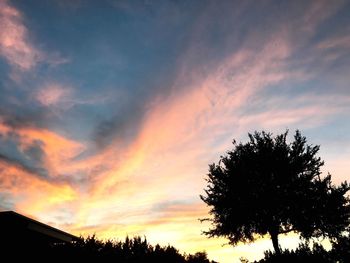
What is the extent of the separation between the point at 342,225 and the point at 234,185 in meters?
9.90

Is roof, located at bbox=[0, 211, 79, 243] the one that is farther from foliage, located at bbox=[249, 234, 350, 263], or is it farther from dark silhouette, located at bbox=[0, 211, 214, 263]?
foliage, located at bbox=[249, 234, 350, 263]

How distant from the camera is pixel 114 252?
11609 mm

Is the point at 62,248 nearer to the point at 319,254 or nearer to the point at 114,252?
the point at 114,252

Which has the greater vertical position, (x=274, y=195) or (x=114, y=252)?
(x=274, y=195)

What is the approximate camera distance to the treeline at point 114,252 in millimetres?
10680

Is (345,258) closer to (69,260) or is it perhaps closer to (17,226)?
(69,260)

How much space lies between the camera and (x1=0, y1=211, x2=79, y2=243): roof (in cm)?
1327

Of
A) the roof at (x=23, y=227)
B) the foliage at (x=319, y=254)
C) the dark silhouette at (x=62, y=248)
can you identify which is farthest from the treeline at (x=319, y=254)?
the roof at (x=23, y=227)

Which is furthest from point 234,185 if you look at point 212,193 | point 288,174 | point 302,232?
point 302,232

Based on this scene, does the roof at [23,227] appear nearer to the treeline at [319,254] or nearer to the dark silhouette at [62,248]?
the dark silhouette at [62,248]

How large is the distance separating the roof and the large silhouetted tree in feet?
61.1

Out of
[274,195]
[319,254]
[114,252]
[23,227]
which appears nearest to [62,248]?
[114,252]

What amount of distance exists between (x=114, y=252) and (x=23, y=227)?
190 inches

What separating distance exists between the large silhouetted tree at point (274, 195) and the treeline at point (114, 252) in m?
16.1
